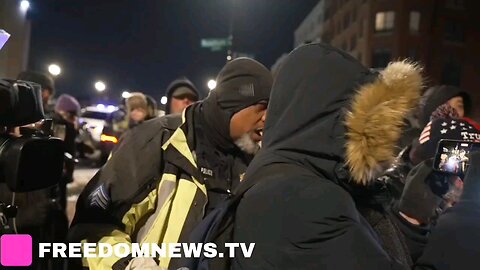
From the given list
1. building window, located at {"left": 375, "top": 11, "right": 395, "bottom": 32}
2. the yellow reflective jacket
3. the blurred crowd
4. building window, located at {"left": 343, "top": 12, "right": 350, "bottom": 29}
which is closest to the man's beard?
the yellow reflective jacket

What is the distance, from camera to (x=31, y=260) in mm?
2434

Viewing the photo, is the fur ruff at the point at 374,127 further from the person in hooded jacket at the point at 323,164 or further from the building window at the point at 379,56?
the building window at the point at 379,56

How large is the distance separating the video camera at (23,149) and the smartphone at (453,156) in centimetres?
155

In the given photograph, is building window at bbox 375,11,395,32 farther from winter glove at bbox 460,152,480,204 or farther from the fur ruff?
the fur ruff

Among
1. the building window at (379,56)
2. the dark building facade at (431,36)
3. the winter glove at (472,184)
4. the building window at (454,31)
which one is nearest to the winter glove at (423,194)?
the winter glove at (472,184)

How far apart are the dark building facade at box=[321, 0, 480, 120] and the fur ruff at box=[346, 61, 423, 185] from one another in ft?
142

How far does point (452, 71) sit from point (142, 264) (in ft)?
156

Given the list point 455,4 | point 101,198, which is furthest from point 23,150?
point 455,4

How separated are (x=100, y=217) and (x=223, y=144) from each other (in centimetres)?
70

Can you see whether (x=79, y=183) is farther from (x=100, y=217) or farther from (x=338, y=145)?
(x=338, y=145)

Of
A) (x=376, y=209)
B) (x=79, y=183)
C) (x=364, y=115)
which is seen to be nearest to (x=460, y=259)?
(x=376, y=209)

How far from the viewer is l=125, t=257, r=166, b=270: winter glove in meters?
2.16

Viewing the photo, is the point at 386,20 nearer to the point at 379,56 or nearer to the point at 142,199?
the point at 379,56

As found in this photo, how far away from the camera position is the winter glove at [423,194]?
7.99 feet
